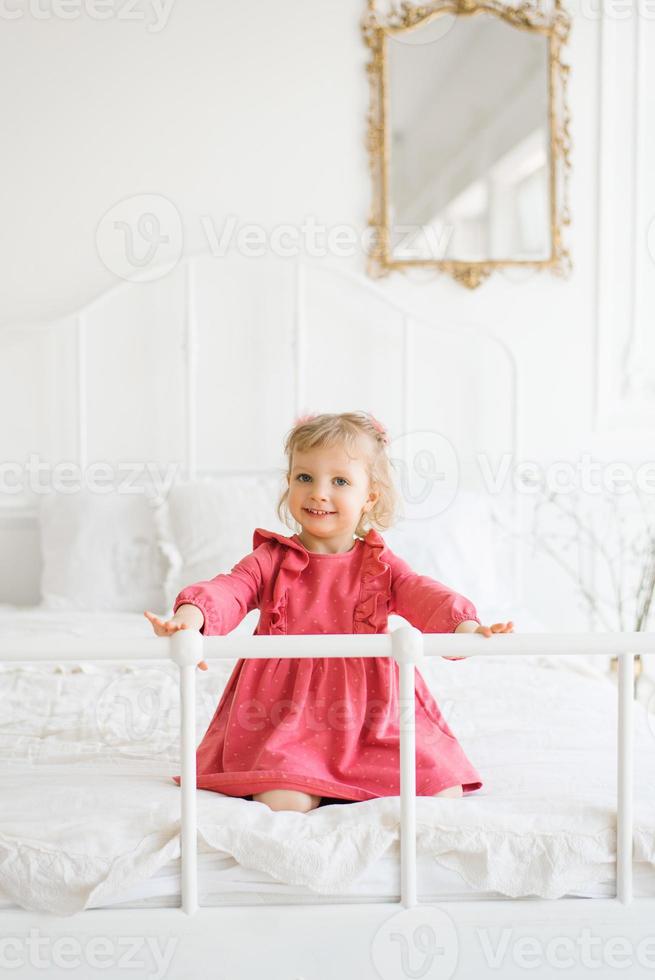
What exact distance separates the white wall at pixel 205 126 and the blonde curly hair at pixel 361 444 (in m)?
1.36

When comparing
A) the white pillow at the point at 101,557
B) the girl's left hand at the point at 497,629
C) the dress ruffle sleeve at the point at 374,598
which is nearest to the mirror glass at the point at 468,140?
the white pillow at the point at 101,557

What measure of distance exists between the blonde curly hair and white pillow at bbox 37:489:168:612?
105 centimetres

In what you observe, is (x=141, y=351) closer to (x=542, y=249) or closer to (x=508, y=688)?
(x=542, y=249)

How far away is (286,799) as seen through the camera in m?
1.25

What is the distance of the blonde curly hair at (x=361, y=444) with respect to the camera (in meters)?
1.44

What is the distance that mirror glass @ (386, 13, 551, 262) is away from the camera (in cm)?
275

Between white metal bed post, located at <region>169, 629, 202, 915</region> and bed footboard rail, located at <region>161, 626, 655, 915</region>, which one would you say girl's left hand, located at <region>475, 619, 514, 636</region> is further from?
Result: white metal bed post, located at <region>169, 629, 202, 915</region>

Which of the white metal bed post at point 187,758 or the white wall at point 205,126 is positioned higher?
the white wall at point 205,126

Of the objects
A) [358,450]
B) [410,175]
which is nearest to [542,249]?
[410,175]

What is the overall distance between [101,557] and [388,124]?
130cm

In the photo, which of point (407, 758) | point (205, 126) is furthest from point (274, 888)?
point (205, 126)

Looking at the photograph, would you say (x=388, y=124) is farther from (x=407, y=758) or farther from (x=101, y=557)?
(x=407, y=758)

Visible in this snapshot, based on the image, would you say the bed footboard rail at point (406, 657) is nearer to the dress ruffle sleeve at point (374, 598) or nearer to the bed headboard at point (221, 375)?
the dress ruffle sleeve at point (374, 598)

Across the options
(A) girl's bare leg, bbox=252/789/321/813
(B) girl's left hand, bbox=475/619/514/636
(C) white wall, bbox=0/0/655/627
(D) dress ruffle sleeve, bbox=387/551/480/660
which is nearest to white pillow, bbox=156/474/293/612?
(C) white wall, bbox=0/0/655/627
